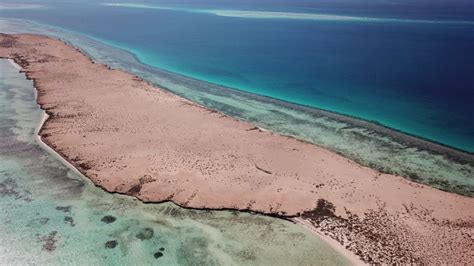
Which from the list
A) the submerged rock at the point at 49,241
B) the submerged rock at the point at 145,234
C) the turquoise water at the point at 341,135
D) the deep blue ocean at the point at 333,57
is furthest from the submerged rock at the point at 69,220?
the deep blue ocean at the point at 333,57

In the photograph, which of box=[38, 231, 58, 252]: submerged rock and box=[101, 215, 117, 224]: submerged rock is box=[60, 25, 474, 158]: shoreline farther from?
box=[38, 231, 58, 252]: submerged rock

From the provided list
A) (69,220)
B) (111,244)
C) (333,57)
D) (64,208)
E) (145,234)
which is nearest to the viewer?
(111,244)

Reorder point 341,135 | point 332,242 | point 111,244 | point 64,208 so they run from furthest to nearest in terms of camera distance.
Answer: point 341,135
point 64,208
point 332,242
point 111,244

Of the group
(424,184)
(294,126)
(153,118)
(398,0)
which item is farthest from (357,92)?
(398,0)

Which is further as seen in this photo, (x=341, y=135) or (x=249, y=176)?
(x=341, y=135)

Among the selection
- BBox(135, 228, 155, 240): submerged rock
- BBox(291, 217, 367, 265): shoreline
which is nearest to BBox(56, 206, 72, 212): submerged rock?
BBox(135, 228, 155, 240): submerged rock

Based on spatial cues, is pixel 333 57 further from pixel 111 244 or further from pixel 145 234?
pixel 111 244

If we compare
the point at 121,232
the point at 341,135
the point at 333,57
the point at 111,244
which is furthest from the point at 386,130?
the point at 333,57
